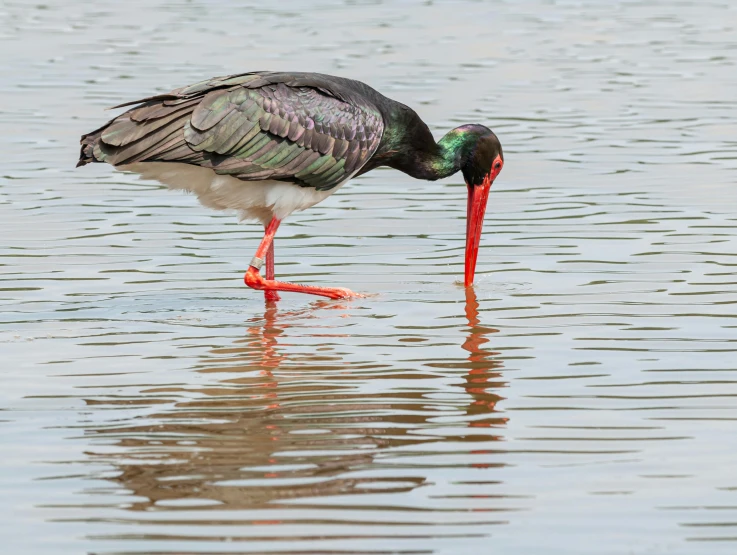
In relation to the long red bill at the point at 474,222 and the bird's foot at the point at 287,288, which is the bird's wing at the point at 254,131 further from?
the long red bill at the point at 474,222

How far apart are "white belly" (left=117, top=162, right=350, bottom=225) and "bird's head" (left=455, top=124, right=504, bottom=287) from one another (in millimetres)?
1213

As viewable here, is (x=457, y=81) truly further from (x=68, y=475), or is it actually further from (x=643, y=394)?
(x=68, y=475)

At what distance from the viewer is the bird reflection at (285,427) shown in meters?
5.45

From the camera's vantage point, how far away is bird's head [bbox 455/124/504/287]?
416 inches

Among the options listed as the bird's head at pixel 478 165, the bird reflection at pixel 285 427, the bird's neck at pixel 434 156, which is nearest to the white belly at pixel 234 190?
the bird's neck at pixel 434 156

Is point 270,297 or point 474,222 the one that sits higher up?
point 474,222

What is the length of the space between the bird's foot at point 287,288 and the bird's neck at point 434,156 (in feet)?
4.96

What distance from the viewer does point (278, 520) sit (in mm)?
5074

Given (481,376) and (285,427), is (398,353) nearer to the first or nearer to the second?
(481,376)

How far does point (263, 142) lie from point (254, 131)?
9cm

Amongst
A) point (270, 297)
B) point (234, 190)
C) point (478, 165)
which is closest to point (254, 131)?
point (234, 190)

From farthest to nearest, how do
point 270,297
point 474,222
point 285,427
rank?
point 474,222, point 270,297, point 285,427

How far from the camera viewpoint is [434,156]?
10609 millimetres

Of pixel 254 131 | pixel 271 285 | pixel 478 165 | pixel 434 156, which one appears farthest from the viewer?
pixel 478 165
